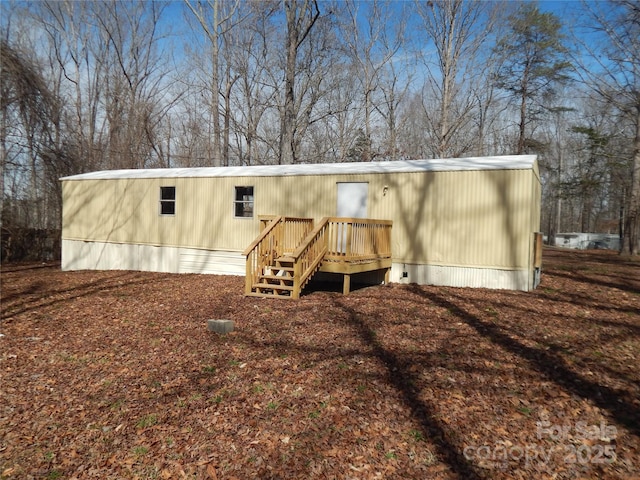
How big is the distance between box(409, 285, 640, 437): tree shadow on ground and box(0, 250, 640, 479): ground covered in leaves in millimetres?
22

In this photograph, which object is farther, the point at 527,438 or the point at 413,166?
the point at 413,166

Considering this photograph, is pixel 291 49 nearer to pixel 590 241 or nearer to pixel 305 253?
pixel 305 253

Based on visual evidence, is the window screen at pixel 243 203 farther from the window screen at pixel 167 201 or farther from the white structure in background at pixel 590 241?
the white structure in background at pixel 590 241

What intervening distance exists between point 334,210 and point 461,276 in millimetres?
A: 3300

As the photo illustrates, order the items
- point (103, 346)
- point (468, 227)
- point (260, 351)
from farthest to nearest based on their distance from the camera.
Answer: point (468, 227) < point (103, 346) < point (260, 351)

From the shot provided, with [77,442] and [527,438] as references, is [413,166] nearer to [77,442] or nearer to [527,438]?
[527,438]

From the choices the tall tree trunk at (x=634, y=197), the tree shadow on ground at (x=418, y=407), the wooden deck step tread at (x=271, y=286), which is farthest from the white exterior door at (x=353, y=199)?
the tall tree trunk at (x=634, y=197)

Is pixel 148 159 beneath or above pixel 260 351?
above

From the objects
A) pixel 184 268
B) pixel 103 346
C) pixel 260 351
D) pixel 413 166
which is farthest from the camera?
pixel 184 268

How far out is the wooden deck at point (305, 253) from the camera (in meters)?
7.98

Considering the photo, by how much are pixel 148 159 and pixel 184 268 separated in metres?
15.2

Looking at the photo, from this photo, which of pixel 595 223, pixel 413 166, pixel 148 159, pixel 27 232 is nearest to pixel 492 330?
pixel 413 166

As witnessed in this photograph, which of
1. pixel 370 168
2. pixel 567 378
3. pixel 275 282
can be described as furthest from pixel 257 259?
pixel 567 378

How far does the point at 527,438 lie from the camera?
132 inches
